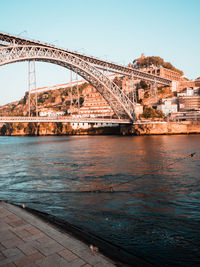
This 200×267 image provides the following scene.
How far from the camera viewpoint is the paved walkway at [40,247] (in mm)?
4852

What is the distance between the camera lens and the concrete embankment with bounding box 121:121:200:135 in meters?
74.9

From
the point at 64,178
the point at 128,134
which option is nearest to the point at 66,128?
the point at 128,134

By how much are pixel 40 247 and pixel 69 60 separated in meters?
52.9

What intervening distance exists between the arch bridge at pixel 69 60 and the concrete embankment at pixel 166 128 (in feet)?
14.0

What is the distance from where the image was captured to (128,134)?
267 feet

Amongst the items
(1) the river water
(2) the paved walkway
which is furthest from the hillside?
(2) the paved walkway

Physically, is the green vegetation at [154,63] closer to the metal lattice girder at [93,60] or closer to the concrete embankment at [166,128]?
the metal lattice girder at [93,60]

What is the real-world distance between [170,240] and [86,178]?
9922 mm

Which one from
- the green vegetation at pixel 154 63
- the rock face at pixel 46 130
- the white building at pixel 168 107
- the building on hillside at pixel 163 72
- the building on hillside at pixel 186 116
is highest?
the green vegetation at pixel 154 63

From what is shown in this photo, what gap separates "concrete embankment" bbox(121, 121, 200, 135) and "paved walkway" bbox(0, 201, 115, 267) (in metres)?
71.5

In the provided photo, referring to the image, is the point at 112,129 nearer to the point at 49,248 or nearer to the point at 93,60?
the point at 93,60

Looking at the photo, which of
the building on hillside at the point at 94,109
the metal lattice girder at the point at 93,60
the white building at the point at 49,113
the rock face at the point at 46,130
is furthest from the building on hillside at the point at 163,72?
the white building at the point at 49,113

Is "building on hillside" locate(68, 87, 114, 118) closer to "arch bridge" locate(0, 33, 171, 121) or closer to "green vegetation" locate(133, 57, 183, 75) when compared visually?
"arch bridge" locate(0, 33, 171, 121)

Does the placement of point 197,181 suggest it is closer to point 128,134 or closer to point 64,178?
point 64,178
